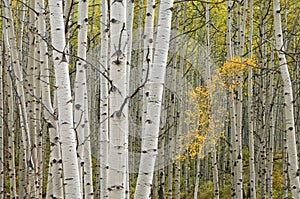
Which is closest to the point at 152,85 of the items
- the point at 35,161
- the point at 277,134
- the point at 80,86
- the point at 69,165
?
the point at 69,165

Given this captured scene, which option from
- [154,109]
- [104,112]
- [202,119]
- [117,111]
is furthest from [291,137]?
[202,119]

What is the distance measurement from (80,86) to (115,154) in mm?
1316

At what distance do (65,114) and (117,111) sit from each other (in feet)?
1.03

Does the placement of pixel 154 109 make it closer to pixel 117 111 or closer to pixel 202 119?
pixel 117 111

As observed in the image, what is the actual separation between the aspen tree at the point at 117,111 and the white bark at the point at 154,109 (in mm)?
246

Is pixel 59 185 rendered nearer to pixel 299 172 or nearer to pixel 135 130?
pixel 299 172

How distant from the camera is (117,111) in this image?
7.08 ft

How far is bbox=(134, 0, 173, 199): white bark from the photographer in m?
2.40

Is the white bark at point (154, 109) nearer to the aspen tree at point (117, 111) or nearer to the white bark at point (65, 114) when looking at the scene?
the aspen tree at point (117, 111)

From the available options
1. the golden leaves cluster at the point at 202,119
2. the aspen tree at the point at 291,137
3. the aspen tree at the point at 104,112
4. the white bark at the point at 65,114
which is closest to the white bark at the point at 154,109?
the white bark at the point at 65,114

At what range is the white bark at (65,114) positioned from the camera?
2264 millimetres

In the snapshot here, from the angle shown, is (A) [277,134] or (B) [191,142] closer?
(B) [191,142]

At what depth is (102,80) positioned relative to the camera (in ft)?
11.9

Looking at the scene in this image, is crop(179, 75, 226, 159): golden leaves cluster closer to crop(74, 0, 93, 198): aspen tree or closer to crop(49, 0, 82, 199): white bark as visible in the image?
crop(74, 0, 93, 198): aspen tree
